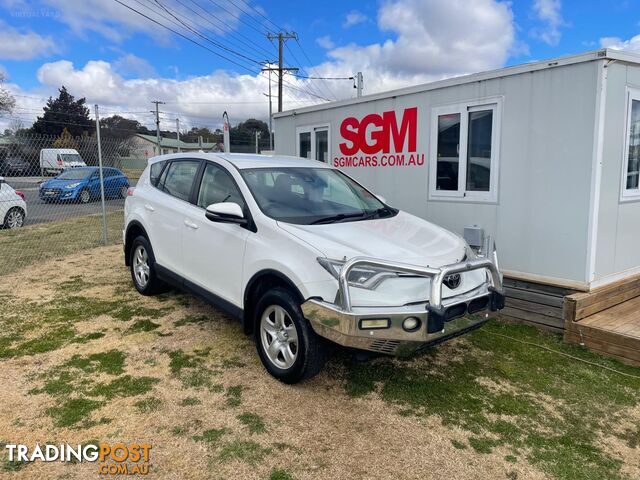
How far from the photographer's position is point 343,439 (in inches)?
118

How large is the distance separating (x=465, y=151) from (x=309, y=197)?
8.32 ft

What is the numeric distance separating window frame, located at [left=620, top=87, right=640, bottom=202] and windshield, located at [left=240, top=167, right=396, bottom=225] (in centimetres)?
271

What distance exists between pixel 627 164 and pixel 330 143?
4151 millimetres

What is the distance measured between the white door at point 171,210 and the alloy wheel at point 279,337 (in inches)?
54.0

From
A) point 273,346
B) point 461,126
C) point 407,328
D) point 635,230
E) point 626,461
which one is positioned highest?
point 461,126

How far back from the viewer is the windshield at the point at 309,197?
156 inches

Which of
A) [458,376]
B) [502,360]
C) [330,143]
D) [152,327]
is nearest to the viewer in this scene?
[458,376]

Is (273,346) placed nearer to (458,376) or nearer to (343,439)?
(343,439)

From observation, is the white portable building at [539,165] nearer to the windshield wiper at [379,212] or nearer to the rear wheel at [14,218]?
the windshield wiper at [379,212]

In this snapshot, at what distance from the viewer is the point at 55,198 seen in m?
16.2

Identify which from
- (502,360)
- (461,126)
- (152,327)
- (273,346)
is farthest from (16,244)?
(502,360)

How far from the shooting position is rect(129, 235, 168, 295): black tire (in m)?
5.43

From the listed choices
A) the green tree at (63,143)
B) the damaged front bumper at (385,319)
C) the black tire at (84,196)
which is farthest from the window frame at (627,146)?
the black tire at (84,196)

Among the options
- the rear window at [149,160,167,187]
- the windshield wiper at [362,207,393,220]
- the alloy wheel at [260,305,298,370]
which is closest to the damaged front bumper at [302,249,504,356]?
the alloy wheel at [260,305,298,370]
